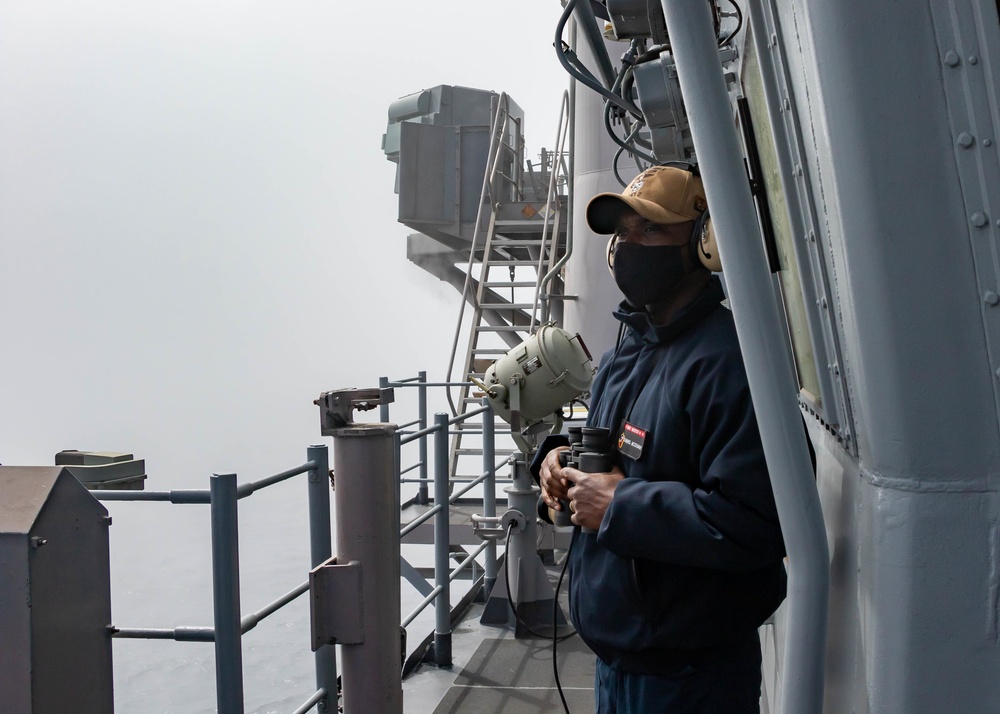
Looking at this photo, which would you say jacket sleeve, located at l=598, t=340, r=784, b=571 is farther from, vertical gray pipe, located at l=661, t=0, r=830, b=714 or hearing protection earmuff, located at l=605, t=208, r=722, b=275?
vertical gray pipe, located at l=661, t=0, r=830, b=714

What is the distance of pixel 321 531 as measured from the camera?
2.56 metres

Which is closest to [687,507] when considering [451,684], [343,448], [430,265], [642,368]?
[642,368]

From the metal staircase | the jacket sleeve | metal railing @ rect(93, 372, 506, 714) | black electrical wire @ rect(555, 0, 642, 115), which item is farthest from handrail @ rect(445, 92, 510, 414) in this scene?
the jacket sleeve

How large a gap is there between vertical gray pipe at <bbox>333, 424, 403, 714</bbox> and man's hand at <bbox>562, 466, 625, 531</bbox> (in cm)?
83

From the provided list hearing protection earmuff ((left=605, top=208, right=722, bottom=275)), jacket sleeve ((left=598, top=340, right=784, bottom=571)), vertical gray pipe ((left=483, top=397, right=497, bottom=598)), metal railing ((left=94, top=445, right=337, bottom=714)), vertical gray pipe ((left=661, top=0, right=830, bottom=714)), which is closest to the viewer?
vertical gray pipe ((left=661, top=0, right=830, bottom=714))

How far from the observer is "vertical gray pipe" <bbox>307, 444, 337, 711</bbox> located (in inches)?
98.7

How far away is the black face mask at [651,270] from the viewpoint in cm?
177

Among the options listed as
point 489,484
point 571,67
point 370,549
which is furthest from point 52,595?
point 489,484

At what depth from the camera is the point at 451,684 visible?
12.4 feet

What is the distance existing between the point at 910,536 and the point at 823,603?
0.49 ft

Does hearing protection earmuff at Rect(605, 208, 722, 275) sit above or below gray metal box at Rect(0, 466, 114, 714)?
above

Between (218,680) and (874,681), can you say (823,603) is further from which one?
(218,680)

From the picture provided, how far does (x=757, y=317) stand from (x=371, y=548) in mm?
1637

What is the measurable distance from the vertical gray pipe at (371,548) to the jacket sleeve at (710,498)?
0.99 m
